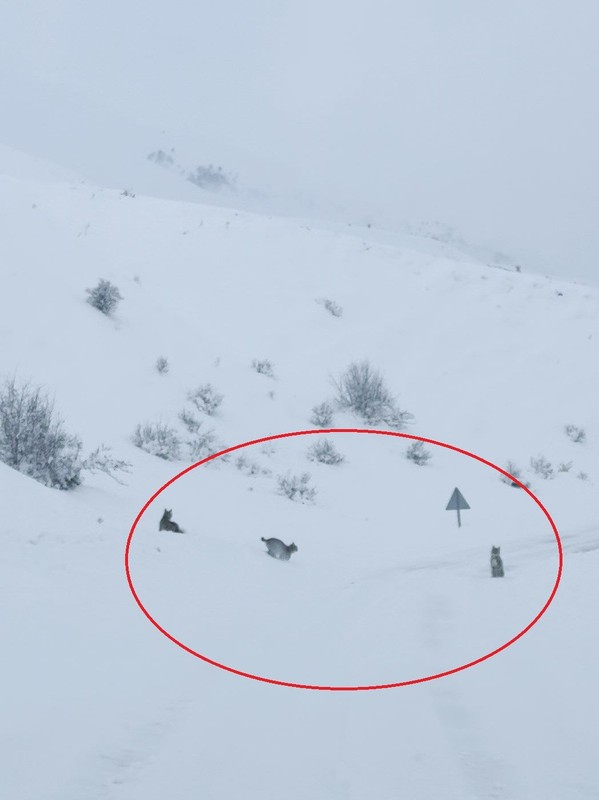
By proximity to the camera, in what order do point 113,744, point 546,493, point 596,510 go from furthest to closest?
point 546,493 < point 596,510 < point 113,744

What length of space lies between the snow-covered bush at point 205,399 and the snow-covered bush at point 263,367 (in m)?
3.85

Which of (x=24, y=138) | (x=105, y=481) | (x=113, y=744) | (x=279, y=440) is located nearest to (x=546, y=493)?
(x=279, y=440)

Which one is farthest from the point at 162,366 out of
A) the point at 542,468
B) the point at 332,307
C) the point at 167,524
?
the point at 332,307

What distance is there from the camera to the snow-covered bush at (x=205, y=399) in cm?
1816

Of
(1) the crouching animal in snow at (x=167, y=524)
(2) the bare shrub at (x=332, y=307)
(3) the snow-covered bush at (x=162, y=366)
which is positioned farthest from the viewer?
(2) the bare shrub at (x=332, y=307)

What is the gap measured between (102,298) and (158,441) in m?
7.21

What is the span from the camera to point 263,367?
2258cm

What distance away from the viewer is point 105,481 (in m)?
12.0

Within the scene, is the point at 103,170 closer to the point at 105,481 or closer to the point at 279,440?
the point at 279,440

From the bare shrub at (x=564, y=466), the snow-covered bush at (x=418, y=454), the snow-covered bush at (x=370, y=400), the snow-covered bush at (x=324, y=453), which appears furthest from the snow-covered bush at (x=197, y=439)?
the bare shrub at (x=564, y=466)

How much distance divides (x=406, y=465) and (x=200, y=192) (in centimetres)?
5285

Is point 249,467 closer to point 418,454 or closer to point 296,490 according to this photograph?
point 296,490

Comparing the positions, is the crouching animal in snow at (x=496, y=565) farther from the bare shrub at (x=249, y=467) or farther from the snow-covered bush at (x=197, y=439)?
the snow-covered bush at (x=197, y=439)

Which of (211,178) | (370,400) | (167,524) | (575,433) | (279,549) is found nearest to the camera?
(167,524)
